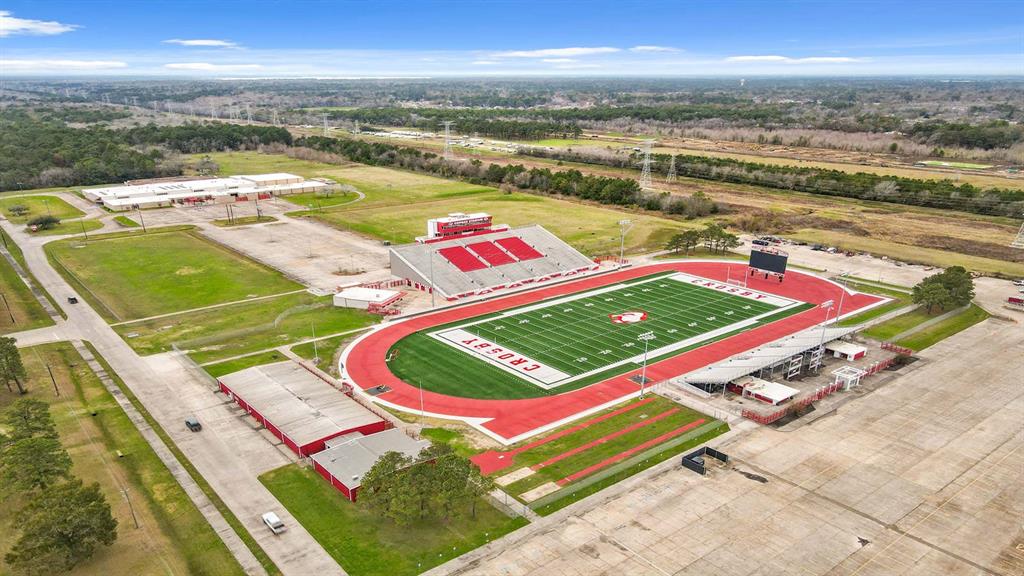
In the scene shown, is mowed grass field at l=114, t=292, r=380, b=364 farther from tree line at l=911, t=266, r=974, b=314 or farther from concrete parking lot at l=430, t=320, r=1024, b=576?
tree line at l=911, t=266, r=974, b=314

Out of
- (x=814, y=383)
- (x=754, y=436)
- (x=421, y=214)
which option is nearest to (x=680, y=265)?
(x=814, y=383)

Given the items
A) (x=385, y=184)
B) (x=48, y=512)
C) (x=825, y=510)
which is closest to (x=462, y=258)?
(x=825, y=510)

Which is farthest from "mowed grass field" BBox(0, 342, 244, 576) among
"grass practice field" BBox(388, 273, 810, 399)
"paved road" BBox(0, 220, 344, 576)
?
"grass practice field" BBox(388, 273, 810, 399)

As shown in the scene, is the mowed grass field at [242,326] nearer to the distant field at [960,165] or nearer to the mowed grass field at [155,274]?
the mowed grass field at [155,274]

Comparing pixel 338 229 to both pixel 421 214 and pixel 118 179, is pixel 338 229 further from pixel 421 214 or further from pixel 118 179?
pixel 118 179

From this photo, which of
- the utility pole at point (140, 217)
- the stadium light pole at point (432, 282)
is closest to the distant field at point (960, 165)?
the stadium light pole at point (432, 282)

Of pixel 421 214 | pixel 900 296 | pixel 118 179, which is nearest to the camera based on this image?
pixel 900 296

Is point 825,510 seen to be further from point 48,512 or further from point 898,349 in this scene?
point 48,512
